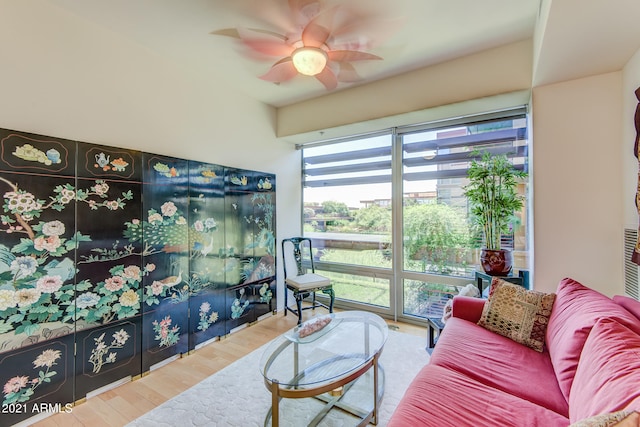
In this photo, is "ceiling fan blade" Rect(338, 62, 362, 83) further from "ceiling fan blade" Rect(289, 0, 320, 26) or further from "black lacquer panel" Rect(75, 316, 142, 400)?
"black lacquer panel" Rect(75, 316, 142, 400)

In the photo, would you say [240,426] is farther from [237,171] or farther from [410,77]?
[410,77]

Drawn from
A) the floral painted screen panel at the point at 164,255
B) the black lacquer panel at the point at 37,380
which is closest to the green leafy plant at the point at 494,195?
the floral painted screen panel at the point at 164,255

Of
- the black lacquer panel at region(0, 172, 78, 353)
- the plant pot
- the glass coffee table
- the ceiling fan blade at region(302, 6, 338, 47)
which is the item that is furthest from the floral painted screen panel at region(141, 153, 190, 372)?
the plant pot

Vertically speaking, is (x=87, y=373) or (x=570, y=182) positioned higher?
(x=570, y=182)

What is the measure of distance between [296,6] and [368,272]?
319 centimetres

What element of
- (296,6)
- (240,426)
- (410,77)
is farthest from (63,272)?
(410,77)

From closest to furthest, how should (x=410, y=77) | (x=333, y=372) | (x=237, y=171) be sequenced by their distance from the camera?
(x=333, y=372) < (x=410, y=77) < (x=237, y=171)

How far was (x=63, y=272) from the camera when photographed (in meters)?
1.99

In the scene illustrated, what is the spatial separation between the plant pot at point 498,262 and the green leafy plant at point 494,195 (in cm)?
12

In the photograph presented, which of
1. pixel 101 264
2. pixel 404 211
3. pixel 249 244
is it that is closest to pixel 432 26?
pixel 404 211

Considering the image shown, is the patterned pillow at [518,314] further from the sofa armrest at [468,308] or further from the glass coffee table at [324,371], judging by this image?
the glass coffee table at [324,371]

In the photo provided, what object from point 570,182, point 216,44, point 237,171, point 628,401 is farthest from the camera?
point 237,171

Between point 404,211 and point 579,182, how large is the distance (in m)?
1.75

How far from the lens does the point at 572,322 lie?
1.56m
